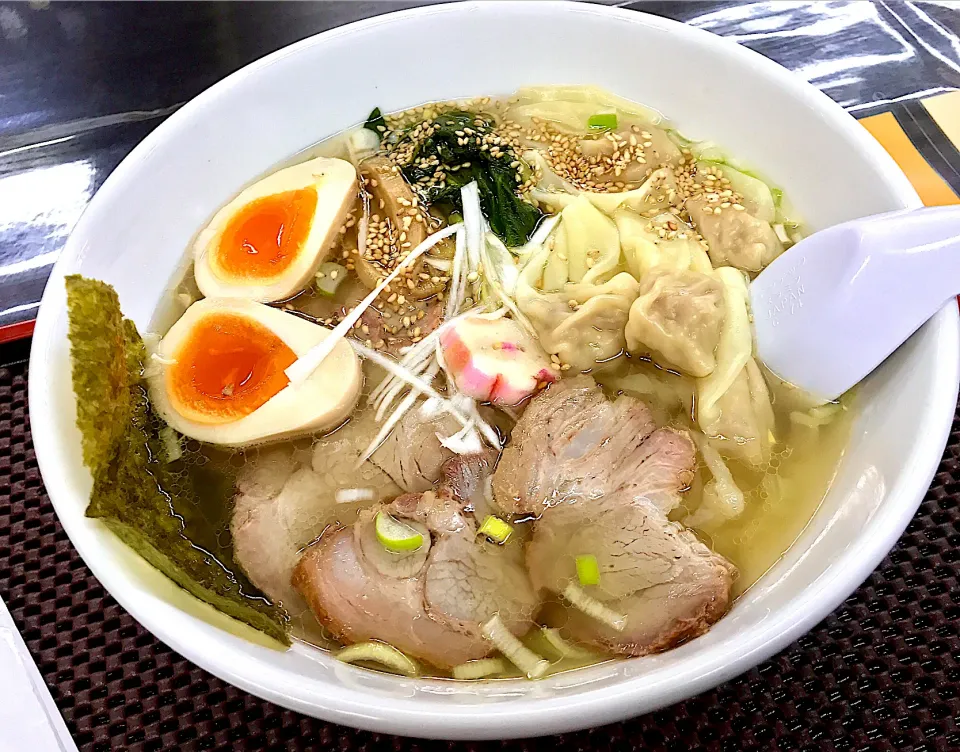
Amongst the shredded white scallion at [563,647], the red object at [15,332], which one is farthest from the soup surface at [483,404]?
the red object at [15,332]

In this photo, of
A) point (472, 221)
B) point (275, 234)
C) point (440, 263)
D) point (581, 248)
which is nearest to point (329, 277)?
point (275, 234)

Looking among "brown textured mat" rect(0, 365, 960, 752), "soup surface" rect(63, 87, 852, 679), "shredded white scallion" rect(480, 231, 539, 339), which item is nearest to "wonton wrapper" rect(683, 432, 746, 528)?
"soup surface" rect(63, 87, 852, 679)

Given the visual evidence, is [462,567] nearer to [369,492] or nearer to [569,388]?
[369,492]

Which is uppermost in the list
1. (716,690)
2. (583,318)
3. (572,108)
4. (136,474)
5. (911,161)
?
(572,108)

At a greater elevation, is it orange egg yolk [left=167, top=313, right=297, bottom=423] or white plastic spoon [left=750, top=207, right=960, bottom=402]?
white plastic spoon [left=750, top=207, right=960, bottom=402]

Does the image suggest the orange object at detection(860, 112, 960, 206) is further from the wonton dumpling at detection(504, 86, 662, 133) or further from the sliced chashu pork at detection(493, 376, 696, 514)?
the sliced chashu pork at detection(493, 376, 696, 514)

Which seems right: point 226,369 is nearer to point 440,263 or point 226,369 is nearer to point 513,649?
point 440,263
